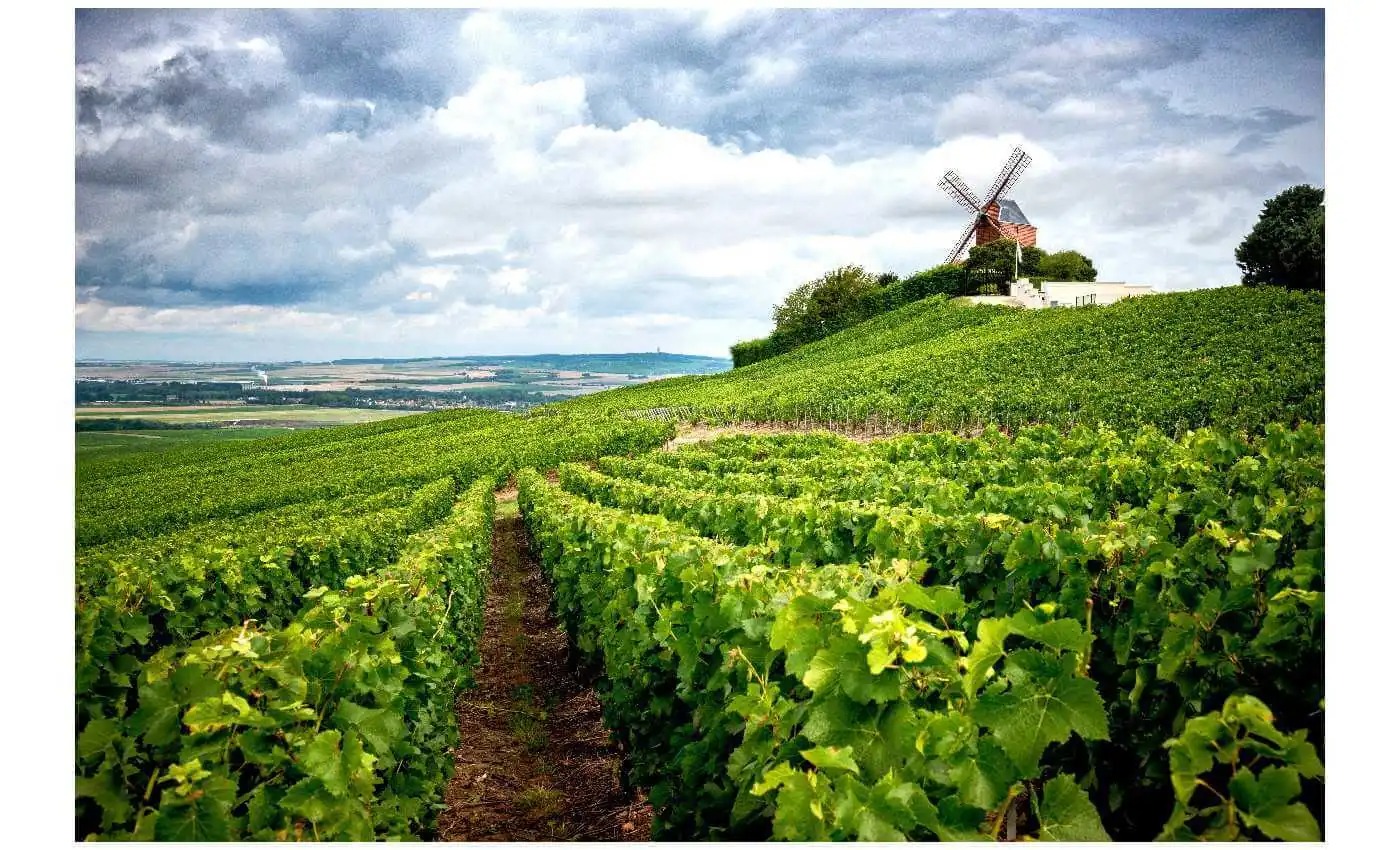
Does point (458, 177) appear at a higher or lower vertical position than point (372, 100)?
lower

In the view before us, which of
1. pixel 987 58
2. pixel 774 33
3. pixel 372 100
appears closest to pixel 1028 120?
pixel 987 58

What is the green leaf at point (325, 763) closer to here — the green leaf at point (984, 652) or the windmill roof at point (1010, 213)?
the green leaf at point (984, 652)

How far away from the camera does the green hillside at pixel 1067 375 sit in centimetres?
1328

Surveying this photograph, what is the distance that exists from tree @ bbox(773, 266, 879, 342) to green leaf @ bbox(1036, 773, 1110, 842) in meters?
53.4

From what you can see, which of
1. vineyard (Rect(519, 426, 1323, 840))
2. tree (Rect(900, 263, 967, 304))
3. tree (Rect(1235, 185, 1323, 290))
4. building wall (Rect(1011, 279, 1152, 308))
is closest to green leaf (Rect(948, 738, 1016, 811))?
vineyard (Rect(519, 426, 1323, 840))

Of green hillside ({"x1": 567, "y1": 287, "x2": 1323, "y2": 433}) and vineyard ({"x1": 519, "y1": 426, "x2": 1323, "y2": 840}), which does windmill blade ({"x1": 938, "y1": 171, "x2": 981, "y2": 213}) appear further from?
vineyard ({"x1": 519, "y1": 426, "x2": 1323, "y2": 840})

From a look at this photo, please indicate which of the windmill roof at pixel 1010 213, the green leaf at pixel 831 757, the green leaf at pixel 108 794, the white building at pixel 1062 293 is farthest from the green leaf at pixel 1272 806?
the windmill roof at pixel 1010 213

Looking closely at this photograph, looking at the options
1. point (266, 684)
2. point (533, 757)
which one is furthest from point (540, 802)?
point (266, 684)

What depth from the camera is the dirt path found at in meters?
4.25

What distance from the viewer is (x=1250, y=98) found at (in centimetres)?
329
